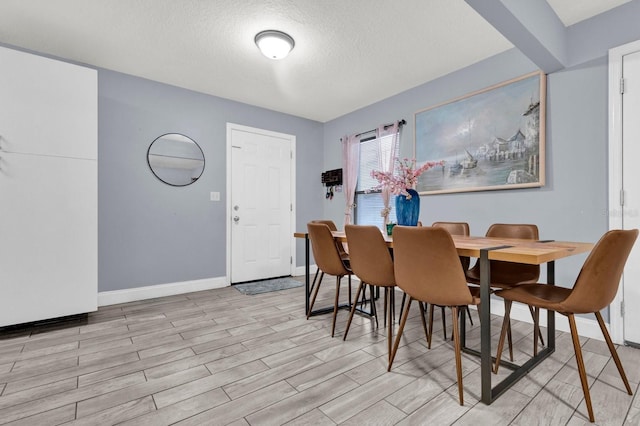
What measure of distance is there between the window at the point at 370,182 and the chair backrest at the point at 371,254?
80.8 inches

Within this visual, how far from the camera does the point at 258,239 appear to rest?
4500 mm

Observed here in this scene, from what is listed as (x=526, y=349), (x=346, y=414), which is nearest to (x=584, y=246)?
(x=526, y=349)

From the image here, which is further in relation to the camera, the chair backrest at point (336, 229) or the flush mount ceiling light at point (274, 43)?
the chair backrest at point (336, 229)

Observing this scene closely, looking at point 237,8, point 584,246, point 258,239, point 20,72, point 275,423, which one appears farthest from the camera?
point 258,239

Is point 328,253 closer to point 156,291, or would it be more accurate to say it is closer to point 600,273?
point 600,273

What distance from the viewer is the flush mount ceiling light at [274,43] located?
8.58 feet

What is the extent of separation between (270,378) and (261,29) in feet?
8.73

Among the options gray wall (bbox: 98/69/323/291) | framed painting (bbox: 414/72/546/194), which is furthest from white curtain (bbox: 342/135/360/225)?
gray wall (bbox: 98/69/323/291)

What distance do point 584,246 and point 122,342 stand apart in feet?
10.4

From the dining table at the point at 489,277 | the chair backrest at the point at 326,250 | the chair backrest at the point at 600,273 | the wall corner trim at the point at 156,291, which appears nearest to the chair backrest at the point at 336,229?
the chair backrest at the point at 326,250

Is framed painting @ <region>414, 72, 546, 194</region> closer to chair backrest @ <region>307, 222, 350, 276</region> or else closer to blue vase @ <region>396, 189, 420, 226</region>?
blue vase @ <region>396, 189, 420, 226</region>

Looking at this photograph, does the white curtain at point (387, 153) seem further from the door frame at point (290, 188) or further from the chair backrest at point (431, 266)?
the chair backrest at point (431, 266)

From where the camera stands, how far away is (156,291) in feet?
12.0

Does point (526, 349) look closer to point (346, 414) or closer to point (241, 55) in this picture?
point (346, 414)
